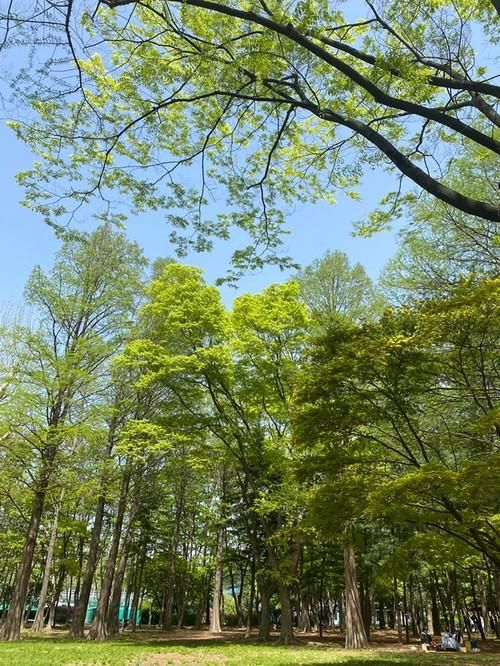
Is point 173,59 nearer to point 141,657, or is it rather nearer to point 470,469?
point 470,469

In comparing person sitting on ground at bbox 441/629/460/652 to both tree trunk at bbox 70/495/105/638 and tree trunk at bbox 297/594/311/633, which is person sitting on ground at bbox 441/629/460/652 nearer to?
tree trunk at bbox 70/495/105/638

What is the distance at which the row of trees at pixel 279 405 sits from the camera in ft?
24.5

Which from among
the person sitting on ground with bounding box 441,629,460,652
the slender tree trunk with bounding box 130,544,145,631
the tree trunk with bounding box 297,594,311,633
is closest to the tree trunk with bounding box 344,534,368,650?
the person sitting on ground with bounding box 441,629,460,652

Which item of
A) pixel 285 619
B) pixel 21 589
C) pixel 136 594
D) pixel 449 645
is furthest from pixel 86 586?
pixel 136 594

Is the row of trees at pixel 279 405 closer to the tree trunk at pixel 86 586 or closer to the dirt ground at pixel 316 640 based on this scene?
the tree trunk at pixel 86 586

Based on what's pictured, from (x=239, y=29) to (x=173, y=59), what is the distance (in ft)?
2.82

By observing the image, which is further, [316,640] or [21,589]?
[316,640]

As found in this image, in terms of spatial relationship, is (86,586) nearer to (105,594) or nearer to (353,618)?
(105,594)

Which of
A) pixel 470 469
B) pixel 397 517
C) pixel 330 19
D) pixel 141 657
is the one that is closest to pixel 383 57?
pixel 330 19

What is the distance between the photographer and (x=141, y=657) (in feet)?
33.9

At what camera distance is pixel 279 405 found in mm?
16406

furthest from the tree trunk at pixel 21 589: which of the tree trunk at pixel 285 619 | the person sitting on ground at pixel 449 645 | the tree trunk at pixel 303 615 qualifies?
the tree trunk at pixel 303 615

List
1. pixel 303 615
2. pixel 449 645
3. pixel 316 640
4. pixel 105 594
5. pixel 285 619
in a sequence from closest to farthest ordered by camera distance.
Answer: pixel 449 645
pixel 285 619
pixel 105 594
pixel 316 640
pixel 303 615

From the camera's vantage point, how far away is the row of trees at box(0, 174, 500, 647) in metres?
7.47
